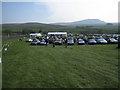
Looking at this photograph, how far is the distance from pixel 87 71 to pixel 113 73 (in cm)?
172

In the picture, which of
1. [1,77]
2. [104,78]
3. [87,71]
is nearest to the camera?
[104,78]

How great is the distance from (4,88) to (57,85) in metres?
2.76

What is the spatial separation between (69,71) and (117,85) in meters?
3.47

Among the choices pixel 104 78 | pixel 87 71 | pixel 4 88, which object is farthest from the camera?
pixel 87 71

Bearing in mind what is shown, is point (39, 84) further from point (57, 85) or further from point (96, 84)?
point (96, 84)

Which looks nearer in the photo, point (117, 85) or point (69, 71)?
point (117, 85)

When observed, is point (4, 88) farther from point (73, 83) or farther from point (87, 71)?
point (87, 71)

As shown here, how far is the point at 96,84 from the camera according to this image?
7809 mm

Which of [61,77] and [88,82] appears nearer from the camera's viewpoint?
[88,82]

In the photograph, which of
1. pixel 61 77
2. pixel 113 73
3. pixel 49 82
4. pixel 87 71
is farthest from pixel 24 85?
pixel 113 73

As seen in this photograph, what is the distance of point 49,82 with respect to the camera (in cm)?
815

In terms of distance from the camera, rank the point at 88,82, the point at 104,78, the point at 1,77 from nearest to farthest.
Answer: the point at 88,82
the point at 104,78
the point at 1,77

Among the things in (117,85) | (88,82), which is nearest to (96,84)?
(88,82)

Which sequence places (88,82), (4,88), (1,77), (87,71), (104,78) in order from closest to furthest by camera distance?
(4,88)
(88,82)
(104,78)
(1,77)
(87,71)
